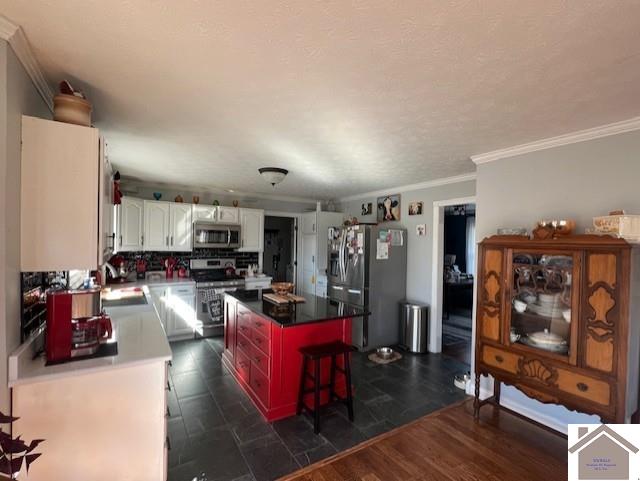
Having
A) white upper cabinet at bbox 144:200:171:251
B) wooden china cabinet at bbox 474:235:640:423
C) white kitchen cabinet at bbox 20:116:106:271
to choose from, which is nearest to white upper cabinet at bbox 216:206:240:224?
white upper cabinet at bbox 144:200:171:251

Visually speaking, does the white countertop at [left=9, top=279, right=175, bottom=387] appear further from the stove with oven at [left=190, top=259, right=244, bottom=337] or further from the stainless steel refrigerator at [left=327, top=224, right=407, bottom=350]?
the stainless steel refrigerator at [left=327, top=224, right=407, bottom=350]

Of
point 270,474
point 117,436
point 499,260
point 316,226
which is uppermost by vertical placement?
point 316,226

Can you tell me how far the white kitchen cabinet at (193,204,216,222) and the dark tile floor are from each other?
217 cm

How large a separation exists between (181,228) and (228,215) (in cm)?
76

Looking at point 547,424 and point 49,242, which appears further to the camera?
point 547,424

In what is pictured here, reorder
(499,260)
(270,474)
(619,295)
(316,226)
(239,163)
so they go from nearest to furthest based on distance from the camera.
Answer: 1. (619,295)
2. (270,474)
3. (499,260)
4. (239,163)
5. (316,226)

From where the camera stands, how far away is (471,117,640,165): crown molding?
83.6 inches

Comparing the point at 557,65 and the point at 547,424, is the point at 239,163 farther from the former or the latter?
the point at 547,424

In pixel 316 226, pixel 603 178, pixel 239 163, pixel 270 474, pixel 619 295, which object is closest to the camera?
pixel 619 295

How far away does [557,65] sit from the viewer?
4.80ft

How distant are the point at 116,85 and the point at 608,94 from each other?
2909mm

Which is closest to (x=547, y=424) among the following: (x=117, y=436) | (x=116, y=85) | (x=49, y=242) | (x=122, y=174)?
(x=117, y=436)

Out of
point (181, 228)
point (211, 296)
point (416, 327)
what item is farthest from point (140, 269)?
point (416, 327)

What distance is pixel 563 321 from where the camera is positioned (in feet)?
7.16
